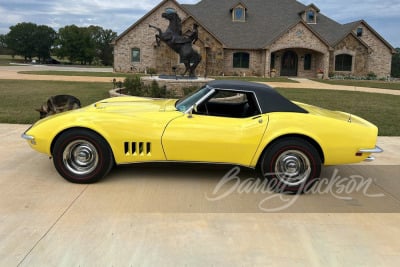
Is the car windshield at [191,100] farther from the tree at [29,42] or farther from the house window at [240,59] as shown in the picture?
the tree at [29,42]

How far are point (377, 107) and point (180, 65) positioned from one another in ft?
70.4

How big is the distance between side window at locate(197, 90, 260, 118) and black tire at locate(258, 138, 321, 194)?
1.81 ft

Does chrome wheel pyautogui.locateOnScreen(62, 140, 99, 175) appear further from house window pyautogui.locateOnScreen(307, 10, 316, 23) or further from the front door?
house window pyautogui.locateOnScreen(307, 10, 316, 23)

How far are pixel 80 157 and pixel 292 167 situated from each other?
101 inches

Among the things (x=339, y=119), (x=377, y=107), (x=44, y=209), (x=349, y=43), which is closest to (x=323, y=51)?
(x=349, y=43)

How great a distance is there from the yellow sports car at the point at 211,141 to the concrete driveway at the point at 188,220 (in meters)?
0.32

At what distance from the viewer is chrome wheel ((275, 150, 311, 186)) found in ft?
15.1

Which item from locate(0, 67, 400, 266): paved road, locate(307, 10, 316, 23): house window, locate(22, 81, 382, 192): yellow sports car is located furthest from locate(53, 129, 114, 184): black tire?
locate(307, 10, 316, 23): house window

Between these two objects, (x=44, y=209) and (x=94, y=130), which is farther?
(x=94, y=130)

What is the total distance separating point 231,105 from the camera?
218 inches

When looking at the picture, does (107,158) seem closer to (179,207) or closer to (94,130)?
(94,130)

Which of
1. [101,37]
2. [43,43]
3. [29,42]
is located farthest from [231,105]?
[101,37]

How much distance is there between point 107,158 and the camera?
4617 mm

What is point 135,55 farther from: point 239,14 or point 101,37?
point 101,37
